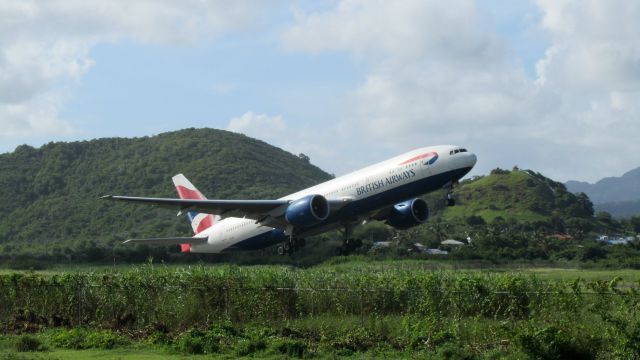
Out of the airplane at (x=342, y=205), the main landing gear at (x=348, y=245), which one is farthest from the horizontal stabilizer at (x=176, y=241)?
the main landing gear at (x=348, y=245)

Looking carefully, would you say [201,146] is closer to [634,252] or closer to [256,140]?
[256,140]

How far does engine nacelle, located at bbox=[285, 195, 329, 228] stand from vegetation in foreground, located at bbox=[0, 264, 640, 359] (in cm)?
975

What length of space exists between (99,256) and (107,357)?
3242 centimetres

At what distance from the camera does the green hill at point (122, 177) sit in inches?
4348

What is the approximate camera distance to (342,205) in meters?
45.2

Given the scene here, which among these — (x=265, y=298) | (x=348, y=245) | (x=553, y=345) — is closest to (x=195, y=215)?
(x=348, y=245)

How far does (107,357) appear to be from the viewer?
923 inches

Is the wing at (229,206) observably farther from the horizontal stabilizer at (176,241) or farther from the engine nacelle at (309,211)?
the horizontal stabilizer at (176,241)

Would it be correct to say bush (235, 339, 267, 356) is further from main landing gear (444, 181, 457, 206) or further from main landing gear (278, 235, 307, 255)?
main landing gear (278, 235, 307, 255)

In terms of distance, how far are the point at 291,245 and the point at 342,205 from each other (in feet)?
15.4

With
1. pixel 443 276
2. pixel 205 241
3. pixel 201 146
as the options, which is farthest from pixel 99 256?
pixel 201 146

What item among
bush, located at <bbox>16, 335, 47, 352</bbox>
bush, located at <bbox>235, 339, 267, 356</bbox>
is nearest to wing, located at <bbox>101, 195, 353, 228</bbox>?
bush, located at <bbox>16, 335, 47, 352</bbox>

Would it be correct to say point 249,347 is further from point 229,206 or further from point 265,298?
point 229,206

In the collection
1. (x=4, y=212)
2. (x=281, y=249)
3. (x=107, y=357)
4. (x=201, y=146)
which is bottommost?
(x=107, y=357)
